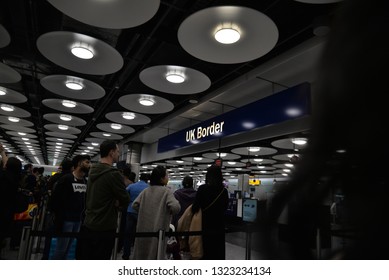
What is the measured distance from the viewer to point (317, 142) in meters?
0.45

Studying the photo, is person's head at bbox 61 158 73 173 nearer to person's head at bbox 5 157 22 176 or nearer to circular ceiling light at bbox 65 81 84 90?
person's head at bbox 5 157 22 176

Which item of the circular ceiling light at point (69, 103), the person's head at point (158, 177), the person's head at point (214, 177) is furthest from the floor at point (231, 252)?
the circular ceiling light at point (69, 103)

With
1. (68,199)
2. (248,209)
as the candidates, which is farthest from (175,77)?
(248,209)

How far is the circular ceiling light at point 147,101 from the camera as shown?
6.52 meters

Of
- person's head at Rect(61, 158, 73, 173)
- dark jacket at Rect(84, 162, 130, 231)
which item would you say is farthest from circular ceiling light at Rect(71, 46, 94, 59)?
dark jacket at Rect(84, 162, 130, 231)

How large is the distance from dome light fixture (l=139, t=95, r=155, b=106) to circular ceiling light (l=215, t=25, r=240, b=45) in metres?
3.27

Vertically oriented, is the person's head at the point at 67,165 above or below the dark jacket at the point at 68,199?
above

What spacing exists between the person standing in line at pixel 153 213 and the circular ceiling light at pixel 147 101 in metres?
3.49

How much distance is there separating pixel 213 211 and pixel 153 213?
2.46ft

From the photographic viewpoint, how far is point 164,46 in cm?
502

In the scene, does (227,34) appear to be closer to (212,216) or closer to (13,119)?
(212,216)

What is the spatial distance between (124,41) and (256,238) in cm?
539

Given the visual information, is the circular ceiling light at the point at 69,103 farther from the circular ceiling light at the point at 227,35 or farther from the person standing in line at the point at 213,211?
the person standing in line at the point at 213,211
